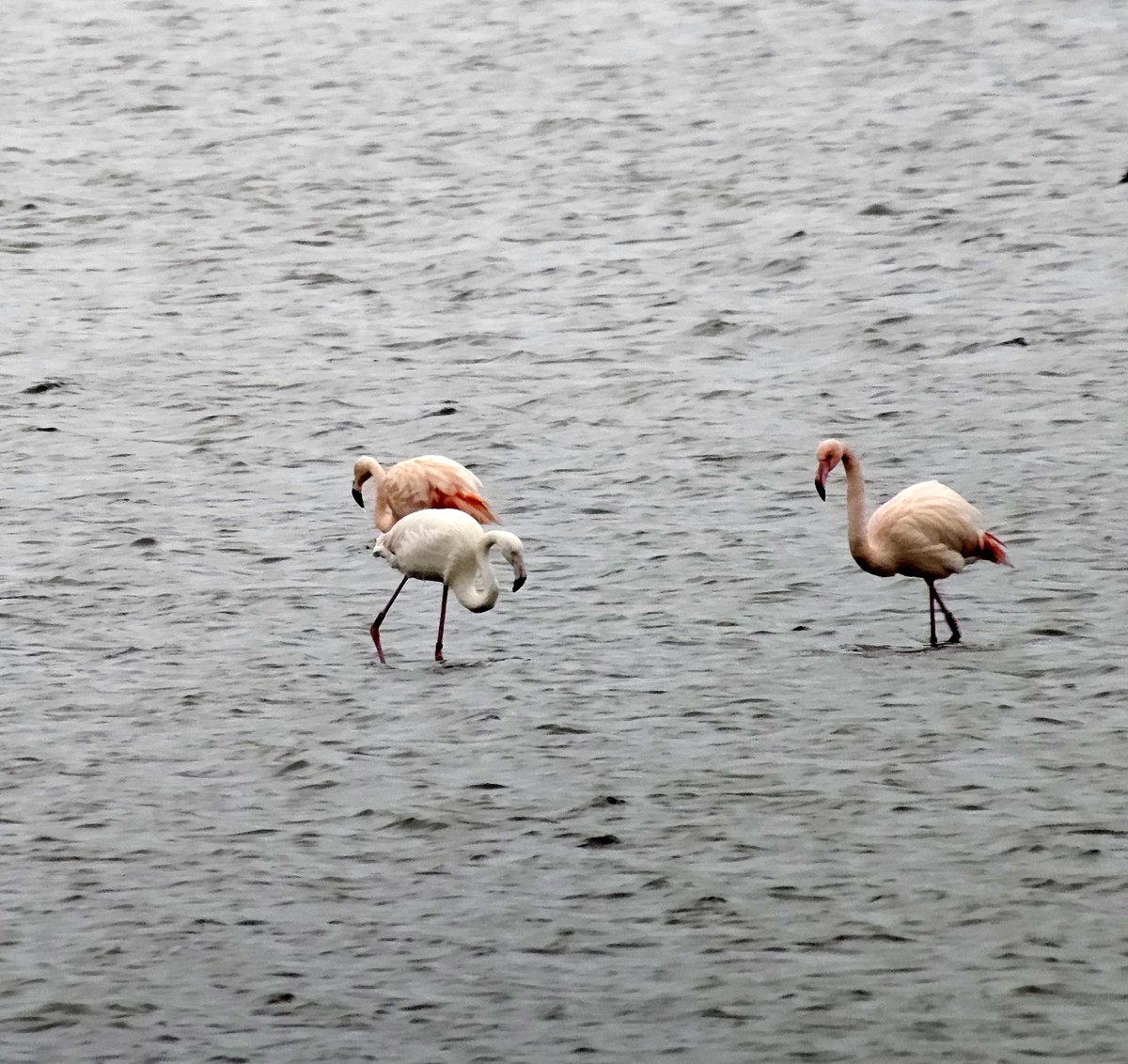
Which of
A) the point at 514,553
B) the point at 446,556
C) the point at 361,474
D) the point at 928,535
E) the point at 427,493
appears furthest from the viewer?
the point at 361,474

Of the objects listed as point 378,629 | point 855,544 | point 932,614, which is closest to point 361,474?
point 378,629

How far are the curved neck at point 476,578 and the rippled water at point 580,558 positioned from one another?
21cm

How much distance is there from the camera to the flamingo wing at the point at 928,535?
8602 millimetres

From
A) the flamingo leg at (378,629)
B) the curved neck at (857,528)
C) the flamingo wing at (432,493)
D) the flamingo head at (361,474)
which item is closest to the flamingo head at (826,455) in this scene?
the curved neck at (857,528)

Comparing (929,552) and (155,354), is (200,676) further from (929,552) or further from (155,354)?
(155,354)

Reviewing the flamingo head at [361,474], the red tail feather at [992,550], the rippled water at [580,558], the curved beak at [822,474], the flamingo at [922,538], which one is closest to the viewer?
the rippled water at [580,558]

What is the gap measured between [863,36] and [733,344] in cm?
674

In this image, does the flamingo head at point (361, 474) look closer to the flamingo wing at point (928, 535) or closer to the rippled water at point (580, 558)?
the rippled water at point (580, 558)

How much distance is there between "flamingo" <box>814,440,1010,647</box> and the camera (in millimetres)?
8602

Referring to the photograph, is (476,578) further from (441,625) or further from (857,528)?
(857,528)

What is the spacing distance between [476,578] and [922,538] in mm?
1611

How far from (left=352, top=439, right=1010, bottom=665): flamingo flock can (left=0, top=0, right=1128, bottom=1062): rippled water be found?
23cm

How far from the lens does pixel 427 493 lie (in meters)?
9.31

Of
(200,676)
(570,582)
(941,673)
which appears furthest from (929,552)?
(200,676)
